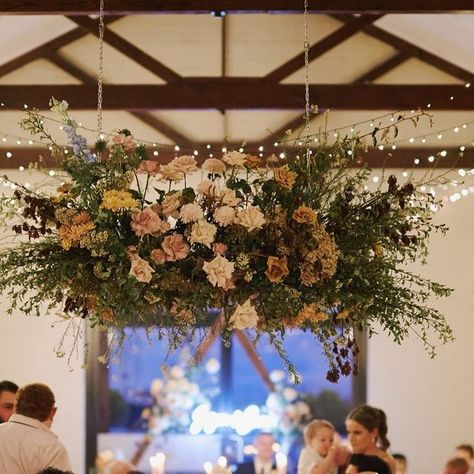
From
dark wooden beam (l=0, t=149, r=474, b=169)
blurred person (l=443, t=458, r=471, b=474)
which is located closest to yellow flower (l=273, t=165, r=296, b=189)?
blurred person (l=443, t=458, r=471, b=474)

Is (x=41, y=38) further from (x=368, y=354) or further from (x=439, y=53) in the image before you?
(x=368, y=354)

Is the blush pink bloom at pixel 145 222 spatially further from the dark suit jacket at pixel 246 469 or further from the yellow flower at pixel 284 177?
the dark suit jacket at pixel 246 469

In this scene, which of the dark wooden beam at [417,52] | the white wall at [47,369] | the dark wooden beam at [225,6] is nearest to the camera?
Result: the dark wooden beam at [225,6]

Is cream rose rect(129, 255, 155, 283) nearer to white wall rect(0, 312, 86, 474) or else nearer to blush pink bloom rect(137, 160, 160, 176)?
blush pink bloom rect(137, 160, 160, 176)

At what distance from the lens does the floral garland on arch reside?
122 inches

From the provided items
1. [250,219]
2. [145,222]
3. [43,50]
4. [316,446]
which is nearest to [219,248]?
[250,219]

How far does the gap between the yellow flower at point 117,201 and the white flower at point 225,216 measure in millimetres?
246

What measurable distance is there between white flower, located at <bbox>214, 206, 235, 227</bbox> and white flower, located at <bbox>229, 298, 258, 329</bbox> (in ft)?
0.80

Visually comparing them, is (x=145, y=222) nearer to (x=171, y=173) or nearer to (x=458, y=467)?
(x=171, y=173)

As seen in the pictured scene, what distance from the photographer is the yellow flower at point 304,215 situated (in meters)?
3.11

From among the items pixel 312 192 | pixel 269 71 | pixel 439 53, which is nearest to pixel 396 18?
pixel 439 53

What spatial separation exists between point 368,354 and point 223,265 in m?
7.03

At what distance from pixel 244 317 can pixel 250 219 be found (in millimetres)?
288

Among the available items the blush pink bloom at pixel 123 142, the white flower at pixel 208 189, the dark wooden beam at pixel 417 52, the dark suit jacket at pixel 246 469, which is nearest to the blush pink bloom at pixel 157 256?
the white flower at pixel 208 189
